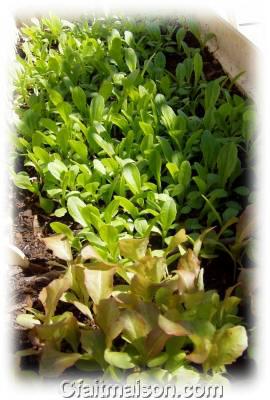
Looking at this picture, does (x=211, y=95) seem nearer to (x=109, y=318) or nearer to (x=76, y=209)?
(x=76, y=209)

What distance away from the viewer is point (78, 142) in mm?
1441

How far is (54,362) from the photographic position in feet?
3.00

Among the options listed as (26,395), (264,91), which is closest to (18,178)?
(26,395)

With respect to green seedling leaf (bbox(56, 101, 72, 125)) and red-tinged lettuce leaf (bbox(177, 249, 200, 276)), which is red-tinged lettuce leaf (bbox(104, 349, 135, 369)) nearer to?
red-tinged lettuce leaf (bbox(177, 249, 200, 276))

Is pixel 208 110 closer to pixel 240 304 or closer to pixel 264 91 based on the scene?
pixel 264 91

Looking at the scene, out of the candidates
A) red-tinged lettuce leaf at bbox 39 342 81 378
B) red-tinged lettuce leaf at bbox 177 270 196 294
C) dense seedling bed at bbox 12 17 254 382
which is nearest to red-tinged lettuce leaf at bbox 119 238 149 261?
dense seedling bed at bbox 12 17 254 382

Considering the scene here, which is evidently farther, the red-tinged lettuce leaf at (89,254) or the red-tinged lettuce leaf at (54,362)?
the red-tinged lettuce leaf at (89,254)

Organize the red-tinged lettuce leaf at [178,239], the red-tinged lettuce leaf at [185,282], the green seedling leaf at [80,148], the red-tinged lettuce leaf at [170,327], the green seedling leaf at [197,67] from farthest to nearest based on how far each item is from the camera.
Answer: the green seedling leaf at [197,67], the green seedling leaf at [80,148], the red-tinged lettuce leaf at [178,239], the red-tinged lettuce leaf at [185,282], the red-tinged lettuce leaf at [170,327]

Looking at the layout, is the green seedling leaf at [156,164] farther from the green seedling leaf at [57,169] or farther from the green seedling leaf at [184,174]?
the green seedling leaf at [57,169]

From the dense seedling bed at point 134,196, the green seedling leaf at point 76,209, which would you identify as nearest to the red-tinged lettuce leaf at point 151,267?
the dense seedling bed at point 134,196

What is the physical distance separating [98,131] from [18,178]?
9.5 inches

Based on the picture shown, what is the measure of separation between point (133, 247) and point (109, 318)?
16cm

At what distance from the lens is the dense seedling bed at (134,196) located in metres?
0.94

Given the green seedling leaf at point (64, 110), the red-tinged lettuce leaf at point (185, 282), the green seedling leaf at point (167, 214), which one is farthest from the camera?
the green seedling leaf at point (64, 110)
